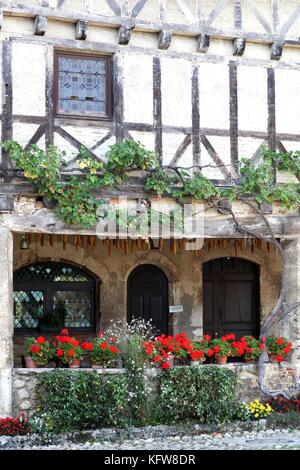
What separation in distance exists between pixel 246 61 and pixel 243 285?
4.63 metres

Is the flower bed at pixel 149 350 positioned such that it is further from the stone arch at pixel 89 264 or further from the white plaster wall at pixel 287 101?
the white plaster wall at pixel 287 101

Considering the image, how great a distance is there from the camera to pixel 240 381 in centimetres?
1376

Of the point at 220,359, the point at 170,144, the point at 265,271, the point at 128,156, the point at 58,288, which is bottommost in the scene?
the point at 220,359

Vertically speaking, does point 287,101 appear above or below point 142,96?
above

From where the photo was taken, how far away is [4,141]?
12719mm

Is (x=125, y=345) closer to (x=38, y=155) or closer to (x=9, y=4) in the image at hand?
(x=38, y=155)

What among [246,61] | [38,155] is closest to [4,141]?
[38,155]

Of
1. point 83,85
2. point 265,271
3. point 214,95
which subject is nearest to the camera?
point 83,85

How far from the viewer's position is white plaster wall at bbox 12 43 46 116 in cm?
1288

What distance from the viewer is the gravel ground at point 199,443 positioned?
1155cm

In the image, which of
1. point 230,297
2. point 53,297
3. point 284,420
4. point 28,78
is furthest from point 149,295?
point 28,78

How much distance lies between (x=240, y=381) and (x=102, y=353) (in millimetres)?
2097

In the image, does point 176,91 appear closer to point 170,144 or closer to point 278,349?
point 170,144

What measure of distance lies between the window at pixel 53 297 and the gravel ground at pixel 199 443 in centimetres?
385
